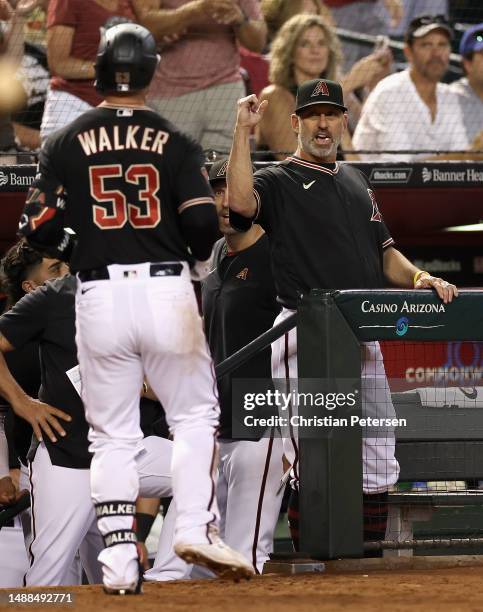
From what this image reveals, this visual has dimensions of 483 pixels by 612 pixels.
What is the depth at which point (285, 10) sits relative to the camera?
7.40 meters

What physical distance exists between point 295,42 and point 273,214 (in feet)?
7.85

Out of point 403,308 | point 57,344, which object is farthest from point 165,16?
point 403,308

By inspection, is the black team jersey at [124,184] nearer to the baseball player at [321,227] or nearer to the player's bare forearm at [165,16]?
the baseball player at [321,227]

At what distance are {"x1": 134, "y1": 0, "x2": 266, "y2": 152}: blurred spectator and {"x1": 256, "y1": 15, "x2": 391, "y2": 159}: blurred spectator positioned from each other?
21 cm

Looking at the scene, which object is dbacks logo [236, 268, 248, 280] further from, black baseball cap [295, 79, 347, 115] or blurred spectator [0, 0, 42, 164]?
blurred spectator [0, 0, 42, 164]

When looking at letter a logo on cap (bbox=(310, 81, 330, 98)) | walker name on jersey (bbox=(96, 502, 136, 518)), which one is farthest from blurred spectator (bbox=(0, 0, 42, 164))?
walker name on jersey (bbox=(96, 502, 136, 518))

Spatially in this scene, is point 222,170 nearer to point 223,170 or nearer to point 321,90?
point 223,170

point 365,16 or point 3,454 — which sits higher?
point 365,16

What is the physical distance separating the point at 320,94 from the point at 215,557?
6.92ft

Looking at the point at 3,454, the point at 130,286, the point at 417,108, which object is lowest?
the point at 3,454

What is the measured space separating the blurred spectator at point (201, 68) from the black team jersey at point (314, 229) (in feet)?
6.95

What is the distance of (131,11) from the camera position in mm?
6879

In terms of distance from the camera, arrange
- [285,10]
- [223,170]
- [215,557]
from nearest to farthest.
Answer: [215,557] < [223,170] < [285,10]

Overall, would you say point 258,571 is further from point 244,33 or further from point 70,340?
point 244,33
